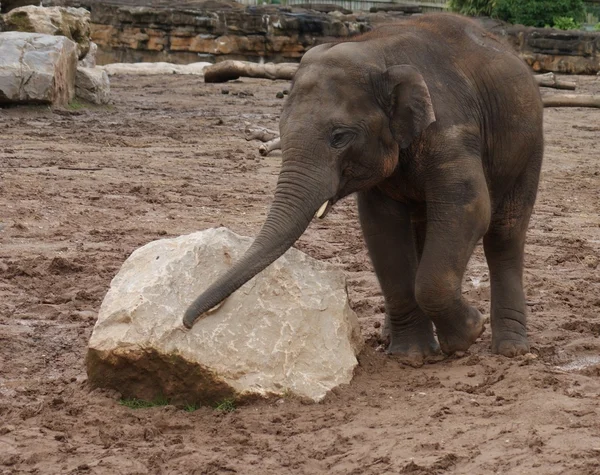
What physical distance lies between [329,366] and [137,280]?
0.94m

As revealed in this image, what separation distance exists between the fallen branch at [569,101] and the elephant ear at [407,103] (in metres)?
9.25

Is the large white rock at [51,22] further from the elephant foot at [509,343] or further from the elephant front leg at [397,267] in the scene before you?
the elephant foot at [509,343]

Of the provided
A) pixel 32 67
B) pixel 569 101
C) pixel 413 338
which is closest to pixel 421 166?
pixel 413 338

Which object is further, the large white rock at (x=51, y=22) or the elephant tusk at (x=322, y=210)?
the large white rock at (x=51, y=22)

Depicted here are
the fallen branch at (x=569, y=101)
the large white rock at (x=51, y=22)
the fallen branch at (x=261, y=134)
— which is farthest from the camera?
the large white rock at (x=51, y=22)

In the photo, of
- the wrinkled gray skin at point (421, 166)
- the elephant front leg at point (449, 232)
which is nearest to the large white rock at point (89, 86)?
the wrinkled gray skin at point (421, 166)

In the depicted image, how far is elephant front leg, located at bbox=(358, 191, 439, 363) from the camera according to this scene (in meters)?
5.55

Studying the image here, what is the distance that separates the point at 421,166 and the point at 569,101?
10145 millimetres

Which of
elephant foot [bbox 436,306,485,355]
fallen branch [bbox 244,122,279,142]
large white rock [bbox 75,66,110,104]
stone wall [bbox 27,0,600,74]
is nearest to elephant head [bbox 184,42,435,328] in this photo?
elephant foot [bbox 436,306,485,355]

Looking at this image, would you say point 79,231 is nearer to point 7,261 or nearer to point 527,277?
point 7,261

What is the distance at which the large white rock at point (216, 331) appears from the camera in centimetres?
474

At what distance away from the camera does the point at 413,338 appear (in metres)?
5.70

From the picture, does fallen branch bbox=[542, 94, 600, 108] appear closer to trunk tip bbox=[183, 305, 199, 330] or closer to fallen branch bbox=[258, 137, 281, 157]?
fallen branch bbox=[258, 137, 281, 157]

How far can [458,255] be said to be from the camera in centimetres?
517
